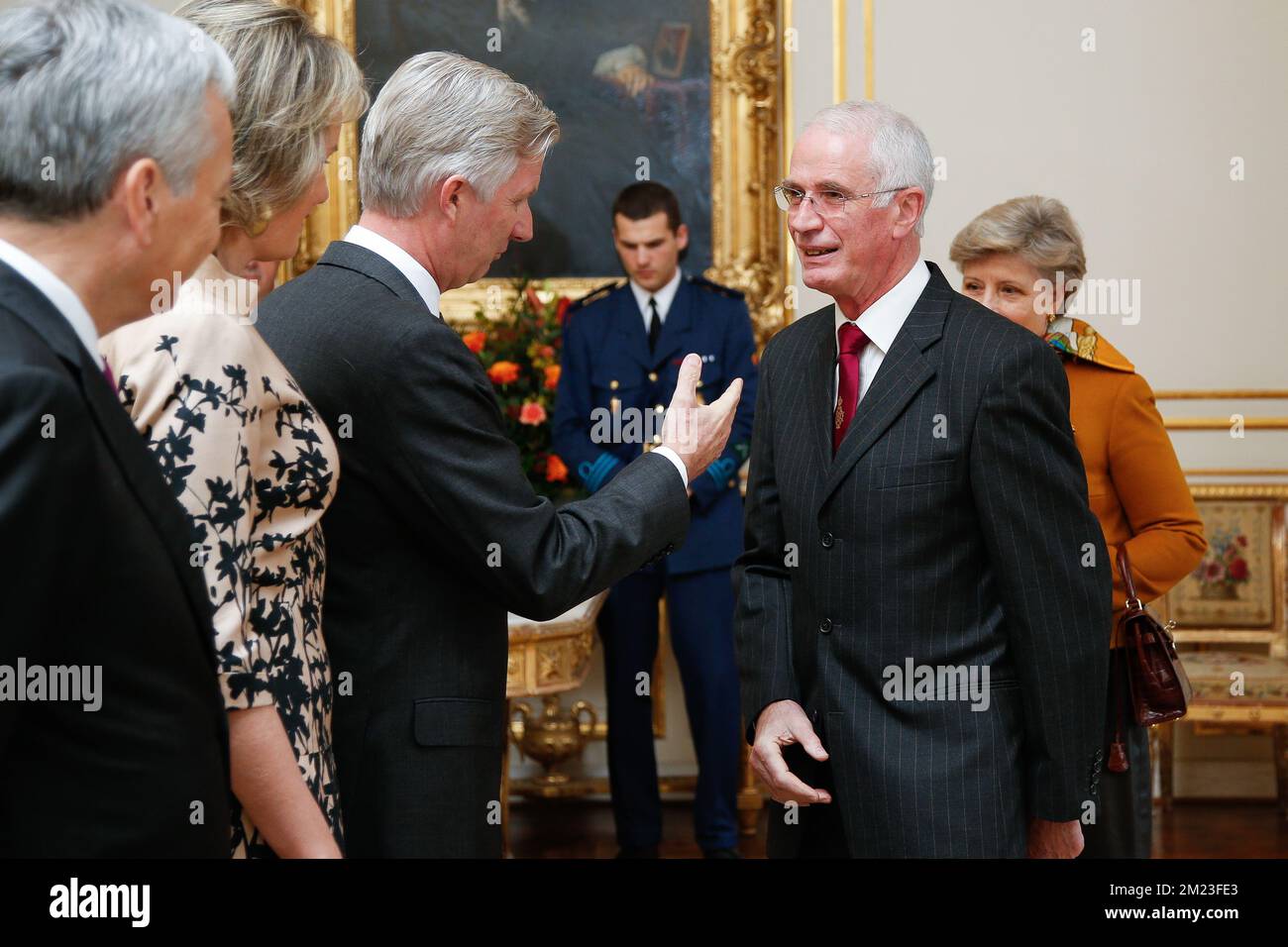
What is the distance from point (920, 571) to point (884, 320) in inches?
16.4

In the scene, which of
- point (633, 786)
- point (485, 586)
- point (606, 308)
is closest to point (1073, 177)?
point (606, 308)

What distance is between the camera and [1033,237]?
280 centimetres

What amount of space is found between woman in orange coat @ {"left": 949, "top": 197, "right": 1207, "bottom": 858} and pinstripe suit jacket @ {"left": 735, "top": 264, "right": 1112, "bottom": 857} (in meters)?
0.58

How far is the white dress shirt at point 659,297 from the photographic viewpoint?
16.4 ft

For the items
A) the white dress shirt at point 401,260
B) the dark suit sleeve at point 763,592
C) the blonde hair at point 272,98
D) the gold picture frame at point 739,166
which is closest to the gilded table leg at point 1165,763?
the gold picture frame at point 739,166

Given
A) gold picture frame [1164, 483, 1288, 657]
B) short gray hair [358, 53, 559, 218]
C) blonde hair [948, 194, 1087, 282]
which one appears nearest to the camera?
short gray hair [358, 53, 559, 218]

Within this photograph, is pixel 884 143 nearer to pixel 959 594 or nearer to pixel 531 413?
pixel 959 594

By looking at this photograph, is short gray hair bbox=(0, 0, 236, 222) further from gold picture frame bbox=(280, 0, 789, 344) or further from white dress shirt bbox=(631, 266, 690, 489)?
gold picture frame bbox=(280, 0, 789, 344)

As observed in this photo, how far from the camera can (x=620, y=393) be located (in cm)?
488

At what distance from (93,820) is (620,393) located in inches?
150

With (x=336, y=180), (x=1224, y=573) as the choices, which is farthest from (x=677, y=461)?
(x=1224, y=573)

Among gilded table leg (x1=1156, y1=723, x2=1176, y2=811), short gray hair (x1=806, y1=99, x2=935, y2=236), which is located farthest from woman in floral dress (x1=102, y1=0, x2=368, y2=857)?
gilded table leg (x1=1156, y1=723, x2=1176, y2=811)

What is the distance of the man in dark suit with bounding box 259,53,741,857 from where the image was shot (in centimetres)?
173

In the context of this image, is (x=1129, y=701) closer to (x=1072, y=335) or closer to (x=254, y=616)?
(x=1072, y=335)
